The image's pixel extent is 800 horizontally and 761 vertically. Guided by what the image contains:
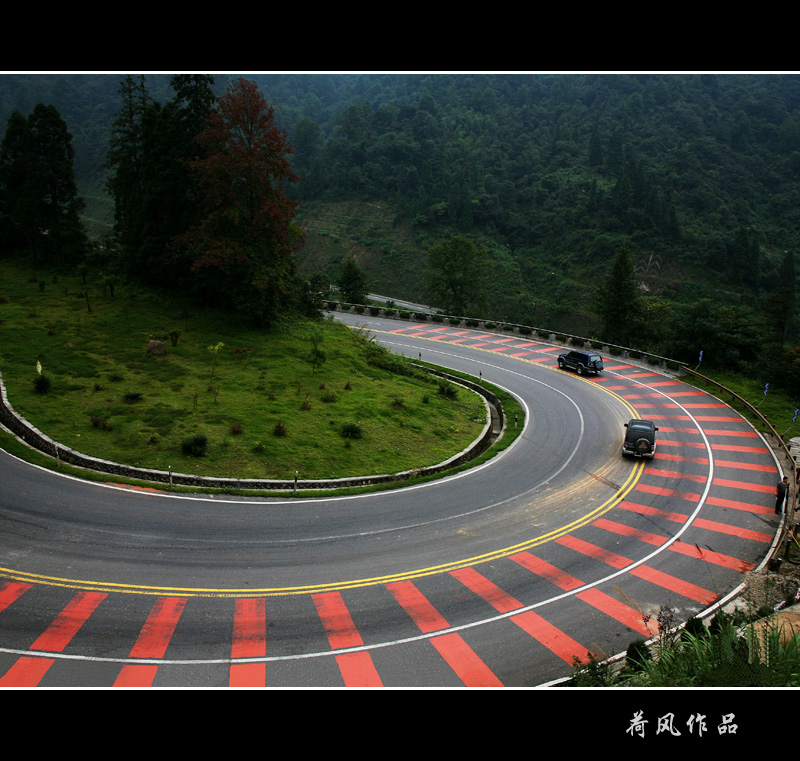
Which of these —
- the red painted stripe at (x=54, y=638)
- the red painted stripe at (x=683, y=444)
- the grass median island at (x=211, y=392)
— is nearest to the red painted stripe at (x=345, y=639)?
the red painted stripe at (x=54, y=638)

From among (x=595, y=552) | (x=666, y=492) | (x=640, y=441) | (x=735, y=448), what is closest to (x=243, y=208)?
(x=640, y=441)

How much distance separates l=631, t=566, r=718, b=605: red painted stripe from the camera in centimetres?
1786

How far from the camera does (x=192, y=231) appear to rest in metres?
41.1

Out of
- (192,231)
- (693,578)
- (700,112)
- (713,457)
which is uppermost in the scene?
(700,112)

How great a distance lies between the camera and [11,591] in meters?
16.0

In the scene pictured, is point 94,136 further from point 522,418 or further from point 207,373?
point 522,418

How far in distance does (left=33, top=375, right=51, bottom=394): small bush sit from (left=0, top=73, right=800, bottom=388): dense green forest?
51853 millimetres

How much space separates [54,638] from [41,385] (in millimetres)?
17428

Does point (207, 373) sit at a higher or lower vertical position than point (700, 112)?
lower

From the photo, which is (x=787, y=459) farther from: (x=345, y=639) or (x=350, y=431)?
(x=345, y=639)

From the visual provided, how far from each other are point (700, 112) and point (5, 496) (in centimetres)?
17797

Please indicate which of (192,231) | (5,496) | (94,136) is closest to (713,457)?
(5,496)

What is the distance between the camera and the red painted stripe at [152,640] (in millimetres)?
13461

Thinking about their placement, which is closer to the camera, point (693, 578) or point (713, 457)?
point (693, 578)
